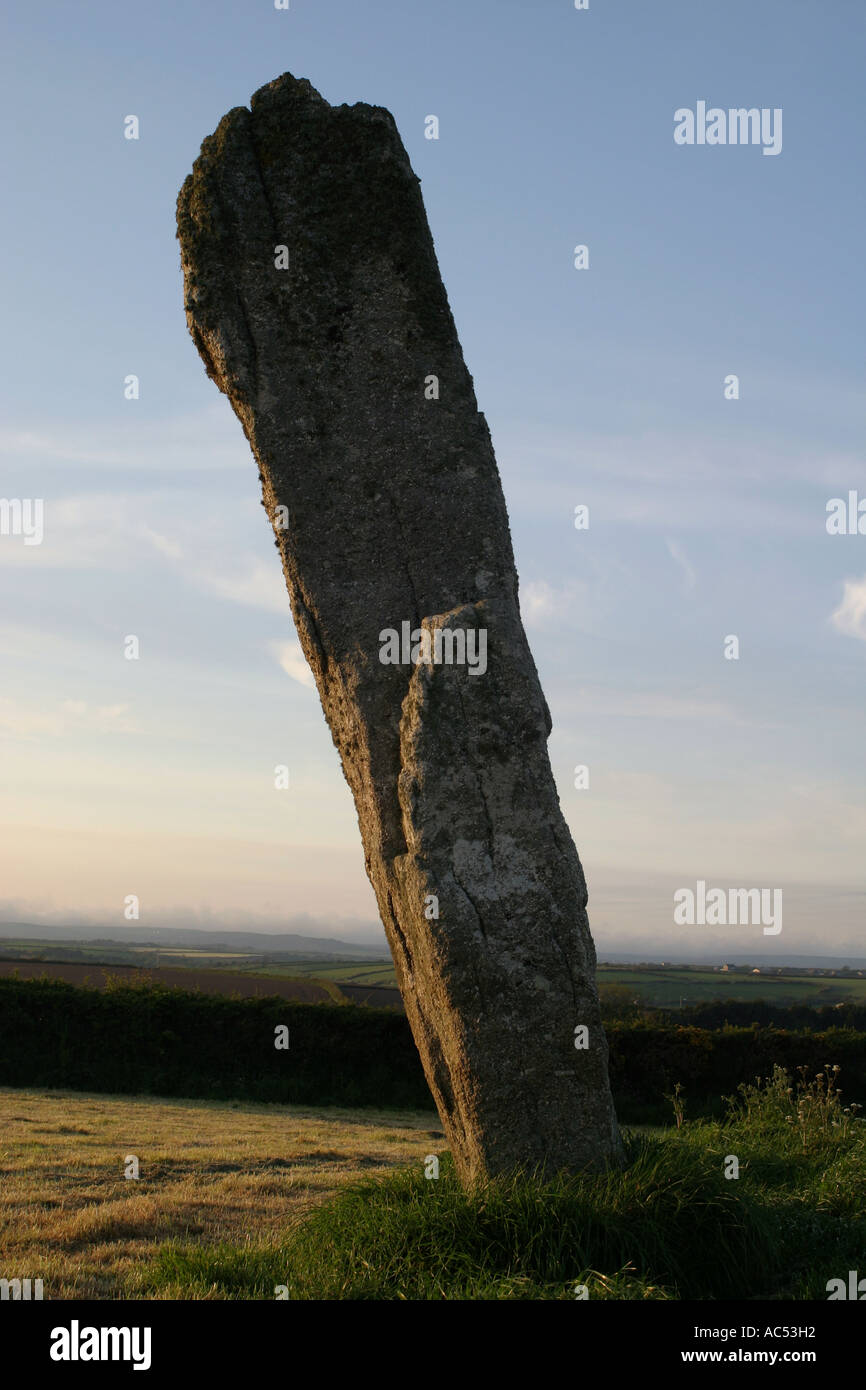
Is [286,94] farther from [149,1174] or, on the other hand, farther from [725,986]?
[725,986]

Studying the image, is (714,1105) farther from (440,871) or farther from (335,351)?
(335,351)

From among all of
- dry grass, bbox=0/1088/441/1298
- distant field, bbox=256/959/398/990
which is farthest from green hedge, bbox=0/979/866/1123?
distant field, bbox=256/959/398/990

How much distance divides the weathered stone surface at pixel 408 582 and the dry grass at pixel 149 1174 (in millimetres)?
2043

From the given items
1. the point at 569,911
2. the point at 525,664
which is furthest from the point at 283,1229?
the point at 525,664

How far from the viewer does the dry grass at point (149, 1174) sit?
20.0 feet

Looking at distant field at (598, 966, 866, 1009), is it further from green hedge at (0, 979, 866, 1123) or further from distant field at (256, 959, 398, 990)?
green hedge at (0, 979, 866, 1123)

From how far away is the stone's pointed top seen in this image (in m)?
7.15

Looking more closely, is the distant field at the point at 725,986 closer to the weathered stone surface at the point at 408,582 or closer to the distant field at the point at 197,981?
the distant field at the point at 197,981

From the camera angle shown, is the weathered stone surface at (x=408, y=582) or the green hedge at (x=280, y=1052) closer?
the weathered stone surface at (x=408, y=582)

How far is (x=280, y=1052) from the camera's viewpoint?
17.5m

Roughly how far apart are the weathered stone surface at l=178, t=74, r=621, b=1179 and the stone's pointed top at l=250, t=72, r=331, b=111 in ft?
0.05

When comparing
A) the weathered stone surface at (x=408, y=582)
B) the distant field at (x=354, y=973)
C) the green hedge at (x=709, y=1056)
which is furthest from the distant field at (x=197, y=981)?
the weathered stone surface at (x=408, y=582)

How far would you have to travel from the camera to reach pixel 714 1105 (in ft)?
50.5

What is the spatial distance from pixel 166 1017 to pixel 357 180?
14.5 m
